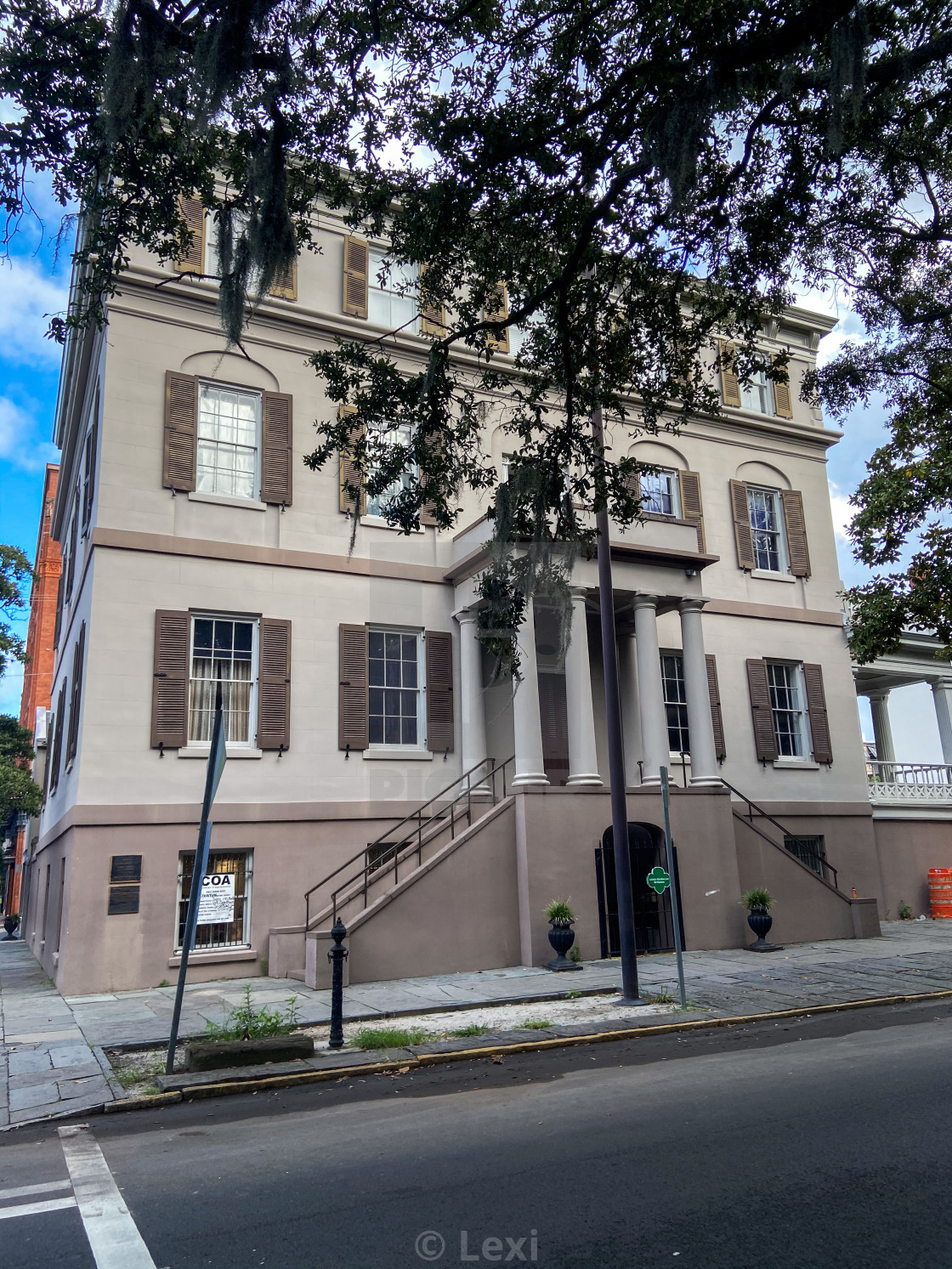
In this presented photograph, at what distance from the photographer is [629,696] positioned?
20172 mm

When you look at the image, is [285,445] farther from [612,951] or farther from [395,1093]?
[395,1093]

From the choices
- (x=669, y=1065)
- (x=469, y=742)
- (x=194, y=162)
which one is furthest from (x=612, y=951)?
(x=194, y=162)

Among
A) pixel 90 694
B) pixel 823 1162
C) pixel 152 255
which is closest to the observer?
pixel 823 1162

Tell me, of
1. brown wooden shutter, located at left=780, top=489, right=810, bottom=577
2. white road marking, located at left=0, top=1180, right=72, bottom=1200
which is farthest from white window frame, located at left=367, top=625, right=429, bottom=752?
white road marking, located at left=0, top=1180, right=72, bottom=1200

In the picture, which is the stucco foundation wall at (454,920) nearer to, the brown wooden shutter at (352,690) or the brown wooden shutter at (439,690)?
the brown wooden shutter at (439,690)

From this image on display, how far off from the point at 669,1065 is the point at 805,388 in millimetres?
9499

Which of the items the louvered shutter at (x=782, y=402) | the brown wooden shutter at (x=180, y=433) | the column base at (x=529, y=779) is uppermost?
the louvered shutter at (x=782, y=402)

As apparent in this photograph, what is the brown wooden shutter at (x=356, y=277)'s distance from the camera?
18.8 m

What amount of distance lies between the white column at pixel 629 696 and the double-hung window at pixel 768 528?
15.0ft

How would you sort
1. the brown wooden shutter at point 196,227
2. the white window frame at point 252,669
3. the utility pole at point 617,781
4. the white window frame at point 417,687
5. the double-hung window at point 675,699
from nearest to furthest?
the utility pole at point 617,781 → the white window frame at point 252,669 → the brown wooden shutter at point 196,227 → the white window frame at point 417,687 → the double-hung window at point 675,699

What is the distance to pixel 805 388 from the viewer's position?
1383 cm

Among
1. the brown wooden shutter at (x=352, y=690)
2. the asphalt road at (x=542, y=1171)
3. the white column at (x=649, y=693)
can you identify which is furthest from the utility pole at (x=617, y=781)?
the brown wooden shutter at (x=352, y=690)

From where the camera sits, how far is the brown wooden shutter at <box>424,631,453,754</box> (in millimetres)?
17766

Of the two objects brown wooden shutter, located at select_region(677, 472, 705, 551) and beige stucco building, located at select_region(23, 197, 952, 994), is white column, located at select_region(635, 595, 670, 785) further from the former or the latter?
brown wooden shutter, located at select_region(677, 472, 705, 551)
